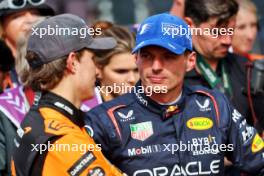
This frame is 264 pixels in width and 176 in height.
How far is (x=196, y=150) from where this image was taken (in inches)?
136

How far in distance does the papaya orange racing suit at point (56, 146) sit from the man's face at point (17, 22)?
177 centimetres

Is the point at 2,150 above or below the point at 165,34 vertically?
below

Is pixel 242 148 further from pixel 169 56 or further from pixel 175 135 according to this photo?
pixel 169 56

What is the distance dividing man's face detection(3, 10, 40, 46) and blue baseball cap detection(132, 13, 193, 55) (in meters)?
1.66

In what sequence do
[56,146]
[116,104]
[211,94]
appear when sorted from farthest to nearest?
[211,94]
[116,104]
[56,146]

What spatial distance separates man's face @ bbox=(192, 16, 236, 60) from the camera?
15.1 ft

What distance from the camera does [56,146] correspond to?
3139mm

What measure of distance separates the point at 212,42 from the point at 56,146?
1.76 meters

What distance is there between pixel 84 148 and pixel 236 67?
1.79m

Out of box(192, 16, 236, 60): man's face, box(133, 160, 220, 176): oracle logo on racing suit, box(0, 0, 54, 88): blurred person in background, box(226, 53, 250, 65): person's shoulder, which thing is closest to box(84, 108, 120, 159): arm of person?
box(133, 160, 220, 176): oracle logo on racing suit

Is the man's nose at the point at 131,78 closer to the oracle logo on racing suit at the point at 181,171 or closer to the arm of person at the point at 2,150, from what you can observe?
the arm of person at the point at 2,150

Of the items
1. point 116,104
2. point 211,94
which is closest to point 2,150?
point 116,104

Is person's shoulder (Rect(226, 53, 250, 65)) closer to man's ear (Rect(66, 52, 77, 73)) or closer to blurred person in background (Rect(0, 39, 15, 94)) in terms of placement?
blurred person in background (Rect(0, 39, 15, 94))

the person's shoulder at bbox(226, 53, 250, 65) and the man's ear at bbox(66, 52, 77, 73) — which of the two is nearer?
the man's ear at bbox(66, 52, 77, 73)
